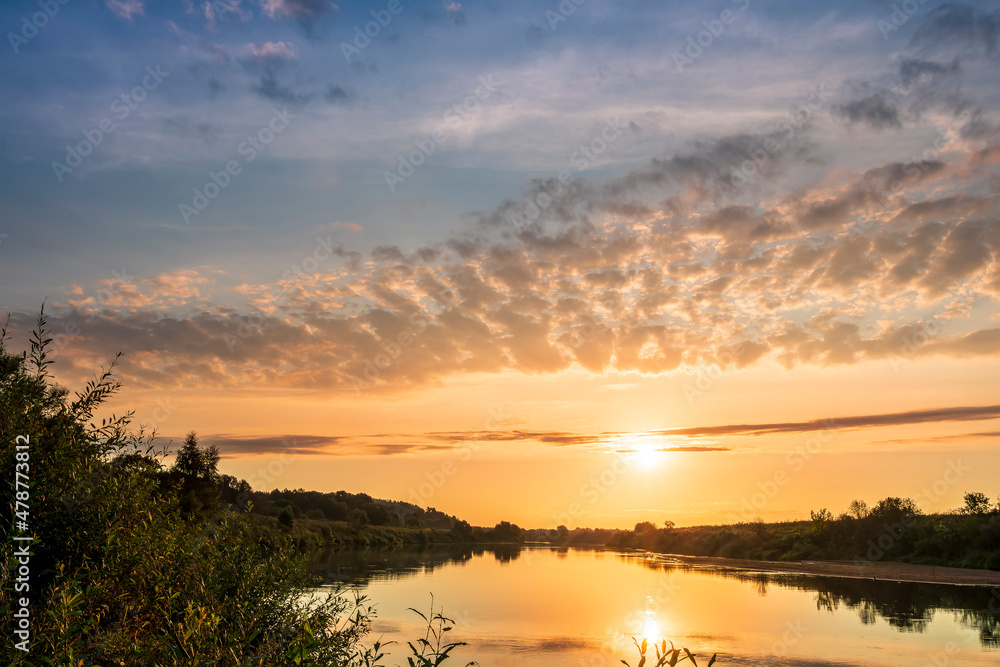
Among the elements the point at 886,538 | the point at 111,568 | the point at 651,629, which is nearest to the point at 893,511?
the point at 886,538

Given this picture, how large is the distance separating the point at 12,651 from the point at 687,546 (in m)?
124

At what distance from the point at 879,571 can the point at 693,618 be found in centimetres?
3880

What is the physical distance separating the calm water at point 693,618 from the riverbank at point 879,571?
3747mm

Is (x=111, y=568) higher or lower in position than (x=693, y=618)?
higher

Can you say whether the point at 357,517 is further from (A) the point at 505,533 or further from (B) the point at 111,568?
(B) the point at 111,568

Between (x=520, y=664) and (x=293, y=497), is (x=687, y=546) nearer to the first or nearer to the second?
(x=293, y=497)

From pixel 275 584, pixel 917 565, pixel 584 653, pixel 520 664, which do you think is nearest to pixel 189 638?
pixel 275 584

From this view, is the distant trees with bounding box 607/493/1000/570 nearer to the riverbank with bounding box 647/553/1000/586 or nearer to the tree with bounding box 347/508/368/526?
the riverbank with bounding box 647/553/1000/586

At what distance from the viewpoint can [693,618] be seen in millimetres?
33969

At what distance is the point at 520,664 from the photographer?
72.1 feet

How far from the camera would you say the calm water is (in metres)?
24.7

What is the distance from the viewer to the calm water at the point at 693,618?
2473 centimetres

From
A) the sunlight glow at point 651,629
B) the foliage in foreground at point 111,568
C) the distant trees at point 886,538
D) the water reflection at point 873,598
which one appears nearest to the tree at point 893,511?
the distant trees at point 886,538

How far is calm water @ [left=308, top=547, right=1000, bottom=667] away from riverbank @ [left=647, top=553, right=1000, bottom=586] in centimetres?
375
